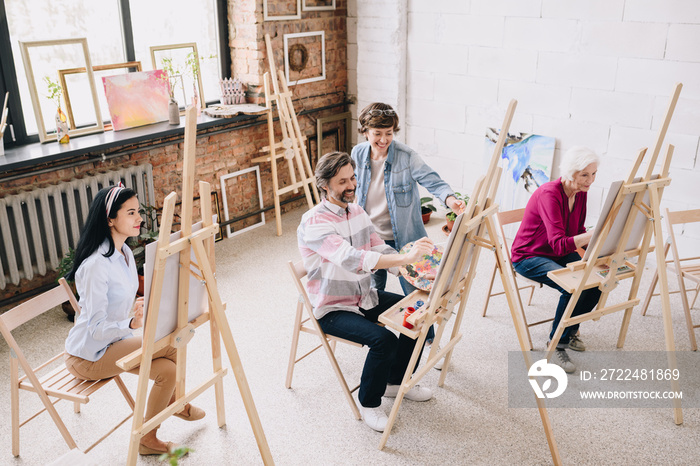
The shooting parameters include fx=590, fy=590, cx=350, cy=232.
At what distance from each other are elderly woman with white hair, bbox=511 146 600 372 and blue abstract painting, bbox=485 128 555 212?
52.1 inches

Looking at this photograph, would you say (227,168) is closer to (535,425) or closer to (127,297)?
(127,297)

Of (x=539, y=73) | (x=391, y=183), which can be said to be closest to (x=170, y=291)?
(x=391, y=183)

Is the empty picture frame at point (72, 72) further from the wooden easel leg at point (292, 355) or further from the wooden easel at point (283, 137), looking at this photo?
the wooden easel leg at point (292, 355)

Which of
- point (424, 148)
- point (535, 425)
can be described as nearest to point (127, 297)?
point (535, 425)

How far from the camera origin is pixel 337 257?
2643mm

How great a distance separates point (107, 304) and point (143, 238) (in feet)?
5.98

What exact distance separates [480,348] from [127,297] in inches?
81.3

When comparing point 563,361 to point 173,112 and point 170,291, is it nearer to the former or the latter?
point 170,291

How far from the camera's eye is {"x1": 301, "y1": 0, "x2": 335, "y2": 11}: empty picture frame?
17.5ft

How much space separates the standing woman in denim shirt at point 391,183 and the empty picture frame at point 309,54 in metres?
2.29

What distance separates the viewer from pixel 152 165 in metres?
4.64

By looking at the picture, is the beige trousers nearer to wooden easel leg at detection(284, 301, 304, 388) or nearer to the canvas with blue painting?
wooden easel leg at detection(284, 301, 304, 388)

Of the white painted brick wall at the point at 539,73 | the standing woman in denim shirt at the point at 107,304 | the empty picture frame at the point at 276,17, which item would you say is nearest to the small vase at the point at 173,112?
the empty picture frame at the point at 276,17

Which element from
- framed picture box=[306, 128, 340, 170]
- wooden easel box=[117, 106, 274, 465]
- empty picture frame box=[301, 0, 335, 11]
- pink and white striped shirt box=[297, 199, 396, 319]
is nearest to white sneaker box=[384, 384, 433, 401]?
pink and white striped shirt box=[297, 199, 396, 319]
